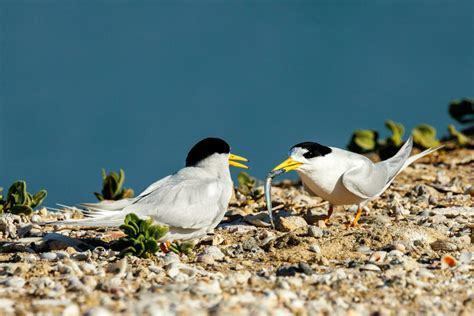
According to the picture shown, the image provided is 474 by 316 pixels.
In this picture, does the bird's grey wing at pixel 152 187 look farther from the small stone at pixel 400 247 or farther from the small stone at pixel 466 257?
the small stone at pixel 466 257

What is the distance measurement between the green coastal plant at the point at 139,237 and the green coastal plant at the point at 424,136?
5894 millimetres

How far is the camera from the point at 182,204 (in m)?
5.37

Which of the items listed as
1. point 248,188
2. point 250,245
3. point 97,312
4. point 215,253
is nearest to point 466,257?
point 250,245

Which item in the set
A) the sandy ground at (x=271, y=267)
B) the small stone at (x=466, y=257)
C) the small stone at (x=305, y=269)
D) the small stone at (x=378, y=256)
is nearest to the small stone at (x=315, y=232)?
the sandy ground at (x=271, y=267)

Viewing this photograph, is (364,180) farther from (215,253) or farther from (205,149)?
(215,253)

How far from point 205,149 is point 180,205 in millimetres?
708

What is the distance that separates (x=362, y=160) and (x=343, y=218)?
1.62ft

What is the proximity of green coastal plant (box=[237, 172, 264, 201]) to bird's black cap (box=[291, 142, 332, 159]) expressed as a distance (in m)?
1.15

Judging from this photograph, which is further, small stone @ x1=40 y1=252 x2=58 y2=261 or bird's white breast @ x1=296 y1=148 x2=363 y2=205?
bird's white breast @ x1=296 y1=148 x2=363 y2=205

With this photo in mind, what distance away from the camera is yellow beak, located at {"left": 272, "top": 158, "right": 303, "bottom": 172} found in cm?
626

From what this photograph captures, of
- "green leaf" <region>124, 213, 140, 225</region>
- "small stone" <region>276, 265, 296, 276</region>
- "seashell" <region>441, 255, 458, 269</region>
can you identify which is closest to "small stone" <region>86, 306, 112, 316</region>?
"small stone" <region>276, 265, 296, 276</region>

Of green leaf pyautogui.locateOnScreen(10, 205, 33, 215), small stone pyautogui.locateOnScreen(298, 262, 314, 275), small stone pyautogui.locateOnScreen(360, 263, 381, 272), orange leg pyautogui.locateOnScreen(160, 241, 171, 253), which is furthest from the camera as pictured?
green leaf pyautogui.locateOnScreen(10, 205, 33, 215)

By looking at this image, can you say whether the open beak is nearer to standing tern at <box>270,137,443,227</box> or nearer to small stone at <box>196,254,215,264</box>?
standing tern at <box>270,137,443,227</box>

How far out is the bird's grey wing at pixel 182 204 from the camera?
530 centimetres
